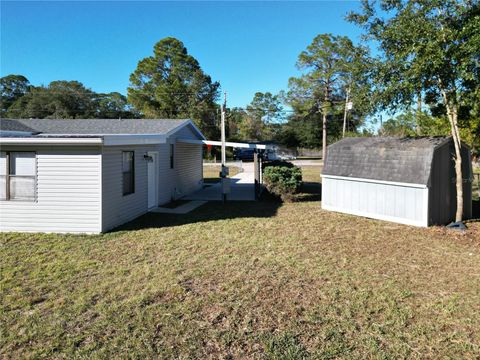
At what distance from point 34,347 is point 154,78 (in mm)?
40700

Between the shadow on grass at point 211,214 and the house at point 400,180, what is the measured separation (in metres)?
2.29

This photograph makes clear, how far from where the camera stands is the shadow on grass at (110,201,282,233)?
9414 millimetres

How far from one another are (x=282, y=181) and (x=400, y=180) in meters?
4.60

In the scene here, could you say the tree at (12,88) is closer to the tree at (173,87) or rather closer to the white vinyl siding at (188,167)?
the tree at (173,87)

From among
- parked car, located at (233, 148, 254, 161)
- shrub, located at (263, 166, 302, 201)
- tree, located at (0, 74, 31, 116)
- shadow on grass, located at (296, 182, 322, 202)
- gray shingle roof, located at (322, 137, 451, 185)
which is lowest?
shadow on grass, located at (296, 182, 322, 202)

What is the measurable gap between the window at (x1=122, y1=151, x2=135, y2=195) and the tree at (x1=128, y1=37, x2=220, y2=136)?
1190 inches

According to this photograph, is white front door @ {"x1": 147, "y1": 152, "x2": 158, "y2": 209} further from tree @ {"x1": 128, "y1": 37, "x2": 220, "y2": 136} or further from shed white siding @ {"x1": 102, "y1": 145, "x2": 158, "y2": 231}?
tree @ {"x1": 128, "y1": 37, "x2": 220, "y2": 136}

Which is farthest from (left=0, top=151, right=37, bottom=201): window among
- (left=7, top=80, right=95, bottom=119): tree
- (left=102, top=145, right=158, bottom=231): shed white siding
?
(left=7, top=80, right=95, bottom=119): tree

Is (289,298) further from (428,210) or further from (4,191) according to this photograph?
(4,191)

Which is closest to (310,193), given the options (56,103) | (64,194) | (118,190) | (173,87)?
(118,190)

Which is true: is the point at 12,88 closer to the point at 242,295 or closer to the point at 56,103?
the point at 56,103

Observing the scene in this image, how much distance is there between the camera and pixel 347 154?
36.8 feet

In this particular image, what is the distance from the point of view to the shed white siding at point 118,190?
27.6 feet

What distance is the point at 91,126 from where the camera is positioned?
14719 mm
